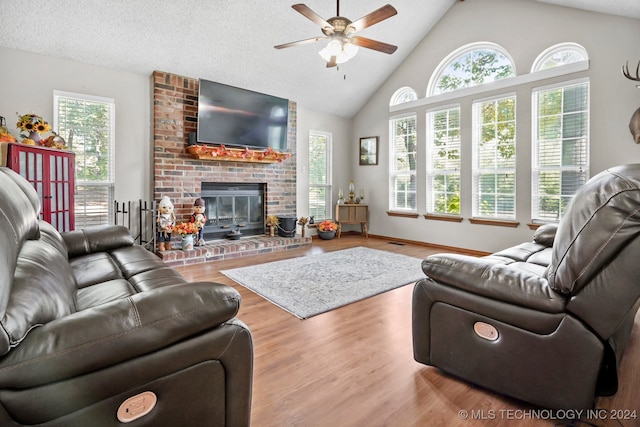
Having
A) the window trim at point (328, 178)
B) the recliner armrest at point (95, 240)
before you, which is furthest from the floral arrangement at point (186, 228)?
the window trim at point (328, 178)

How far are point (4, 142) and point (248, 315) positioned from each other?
8.76 feet

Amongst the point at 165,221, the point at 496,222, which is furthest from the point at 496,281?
→ the point at 165,221

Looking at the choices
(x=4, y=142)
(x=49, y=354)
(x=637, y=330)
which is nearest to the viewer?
(x=49, y=354)

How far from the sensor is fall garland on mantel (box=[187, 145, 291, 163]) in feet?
15.8

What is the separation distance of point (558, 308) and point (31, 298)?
1904 millimetres

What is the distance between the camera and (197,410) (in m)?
1.09

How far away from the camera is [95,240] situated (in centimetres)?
260

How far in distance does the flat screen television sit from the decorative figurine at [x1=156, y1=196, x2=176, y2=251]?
3.47 feet

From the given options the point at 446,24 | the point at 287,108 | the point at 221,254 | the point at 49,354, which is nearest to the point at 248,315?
the point at 49,354

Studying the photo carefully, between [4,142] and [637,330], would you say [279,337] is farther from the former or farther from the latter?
[4,142]

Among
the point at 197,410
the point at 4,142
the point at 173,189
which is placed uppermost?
the point at 4,142

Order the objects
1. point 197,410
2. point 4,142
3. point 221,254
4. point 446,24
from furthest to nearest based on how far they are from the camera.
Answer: point 446,24 → point 221,254 → point 4,142 → point 197,410

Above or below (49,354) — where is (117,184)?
above

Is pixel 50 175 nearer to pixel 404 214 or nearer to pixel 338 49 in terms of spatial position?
pixel 338 49
